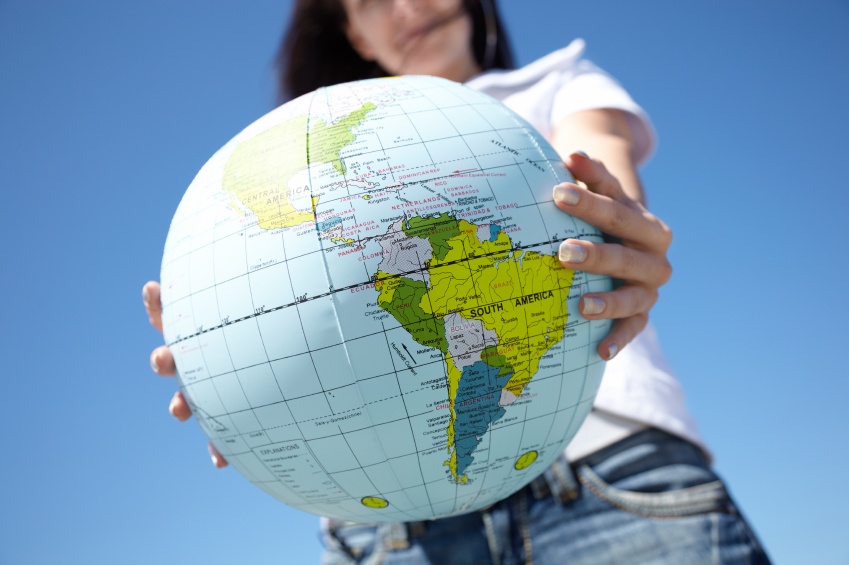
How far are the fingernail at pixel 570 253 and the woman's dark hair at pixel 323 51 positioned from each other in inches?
85.3

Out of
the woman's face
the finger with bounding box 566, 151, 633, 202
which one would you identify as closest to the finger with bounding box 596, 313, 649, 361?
the finger with bounding box 566, 151, 633, 202

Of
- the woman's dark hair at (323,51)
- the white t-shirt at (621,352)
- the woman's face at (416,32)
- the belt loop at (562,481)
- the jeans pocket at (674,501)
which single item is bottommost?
the jeans pocket at (674,501)

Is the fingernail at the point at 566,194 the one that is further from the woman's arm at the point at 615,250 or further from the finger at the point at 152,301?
the finger at the point at 152,301

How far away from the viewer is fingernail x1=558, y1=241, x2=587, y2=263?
3.86ft

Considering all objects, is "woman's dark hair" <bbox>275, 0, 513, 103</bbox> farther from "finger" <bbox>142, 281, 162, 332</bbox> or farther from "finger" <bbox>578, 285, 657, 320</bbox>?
"finger" <bbox>578, 285, 657, 320</bbox>

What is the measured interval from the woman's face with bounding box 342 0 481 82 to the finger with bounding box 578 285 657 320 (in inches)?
63.5

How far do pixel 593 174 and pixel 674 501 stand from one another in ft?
3.47

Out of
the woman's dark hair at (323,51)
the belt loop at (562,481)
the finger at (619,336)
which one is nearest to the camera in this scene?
the finger at (619,336)

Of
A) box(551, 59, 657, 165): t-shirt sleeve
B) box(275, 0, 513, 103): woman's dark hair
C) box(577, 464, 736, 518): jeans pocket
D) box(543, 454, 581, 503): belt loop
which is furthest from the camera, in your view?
box(275, 0, 513, 103): woman's dark hair

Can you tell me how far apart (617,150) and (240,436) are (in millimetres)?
1544

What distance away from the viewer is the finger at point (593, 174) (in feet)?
4.48

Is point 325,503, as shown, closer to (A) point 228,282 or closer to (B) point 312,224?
(A) point 228,282

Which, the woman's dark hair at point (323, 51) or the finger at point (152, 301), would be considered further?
the woman's dark hair at point (323, 51)

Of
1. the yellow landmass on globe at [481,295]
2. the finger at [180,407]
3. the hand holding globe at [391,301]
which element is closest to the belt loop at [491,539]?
the hand holding globe at [391,301]
